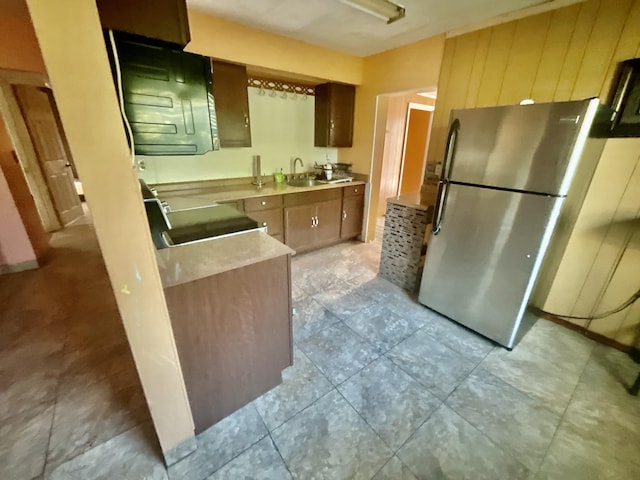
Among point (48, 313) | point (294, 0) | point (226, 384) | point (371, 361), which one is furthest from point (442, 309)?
point (48, 313)

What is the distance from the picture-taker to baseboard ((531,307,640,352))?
1922mm

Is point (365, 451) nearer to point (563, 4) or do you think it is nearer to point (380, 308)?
point (380, 308)

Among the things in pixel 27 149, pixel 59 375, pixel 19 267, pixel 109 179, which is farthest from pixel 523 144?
pixel 27 149

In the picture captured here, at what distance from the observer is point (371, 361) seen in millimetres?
1811

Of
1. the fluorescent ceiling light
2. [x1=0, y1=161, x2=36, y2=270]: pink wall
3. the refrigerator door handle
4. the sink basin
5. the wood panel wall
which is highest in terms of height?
the fluorescent ceiling light

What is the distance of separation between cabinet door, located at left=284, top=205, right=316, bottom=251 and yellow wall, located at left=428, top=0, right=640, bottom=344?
6.79ft

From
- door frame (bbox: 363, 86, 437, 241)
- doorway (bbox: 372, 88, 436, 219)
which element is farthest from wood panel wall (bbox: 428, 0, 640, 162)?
doorway (bbox: 372, 88, 436, 219)

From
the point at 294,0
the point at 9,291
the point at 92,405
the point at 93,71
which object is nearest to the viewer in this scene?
the point at 93,71

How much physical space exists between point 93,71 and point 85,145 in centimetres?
20

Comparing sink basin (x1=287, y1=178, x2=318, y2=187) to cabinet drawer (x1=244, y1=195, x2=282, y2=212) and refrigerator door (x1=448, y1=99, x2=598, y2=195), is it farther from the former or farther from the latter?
refrigerator door (x1=448, y1=99, x2=598, y2=195)

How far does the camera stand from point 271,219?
2.93 m

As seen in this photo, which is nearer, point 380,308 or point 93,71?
point 93,71

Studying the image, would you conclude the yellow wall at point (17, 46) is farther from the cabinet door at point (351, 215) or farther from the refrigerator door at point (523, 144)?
the refrigerator door at point (523, 144)

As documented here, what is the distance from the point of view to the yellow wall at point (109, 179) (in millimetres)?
657
